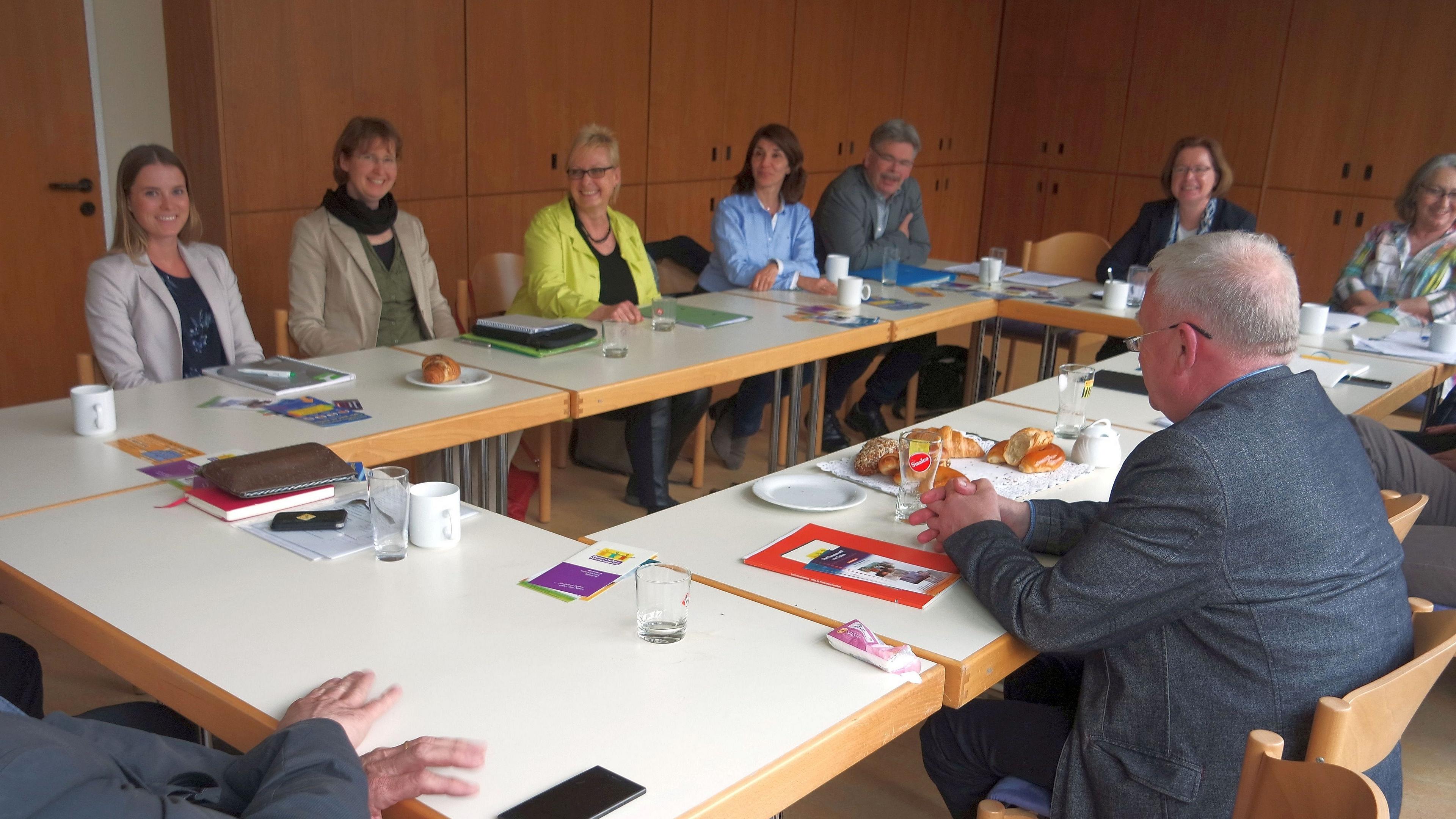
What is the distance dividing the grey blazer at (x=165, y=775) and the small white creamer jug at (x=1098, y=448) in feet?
5.18

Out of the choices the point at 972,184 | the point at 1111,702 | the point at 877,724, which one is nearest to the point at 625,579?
the point at 877,724

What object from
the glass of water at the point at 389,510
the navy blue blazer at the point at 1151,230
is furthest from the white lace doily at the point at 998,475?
the navy blue blazer at the point at 1151,230

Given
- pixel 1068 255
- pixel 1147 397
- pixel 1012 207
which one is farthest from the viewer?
pixel 1012 207

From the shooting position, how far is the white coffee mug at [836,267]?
419 cm

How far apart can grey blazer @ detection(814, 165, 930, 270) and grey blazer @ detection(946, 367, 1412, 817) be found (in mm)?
3194

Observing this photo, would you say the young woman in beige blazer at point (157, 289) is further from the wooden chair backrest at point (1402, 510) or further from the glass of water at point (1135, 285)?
the glass of water at point (1135, 285)

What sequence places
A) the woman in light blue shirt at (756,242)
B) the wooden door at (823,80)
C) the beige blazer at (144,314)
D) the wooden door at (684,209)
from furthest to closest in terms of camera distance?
the wooden door at (823,80) → the wooden door at (684,209) → the woman in light blue shirt at (756,242) → the beige blazer at (144,314)

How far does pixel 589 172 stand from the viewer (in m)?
3.75

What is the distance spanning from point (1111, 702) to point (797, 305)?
251 centimetres

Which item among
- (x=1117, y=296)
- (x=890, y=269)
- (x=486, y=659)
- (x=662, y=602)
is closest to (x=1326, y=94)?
(x=1117, y=296)

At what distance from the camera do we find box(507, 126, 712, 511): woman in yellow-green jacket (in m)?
3.73

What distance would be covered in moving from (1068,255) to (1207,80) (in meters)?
2.82

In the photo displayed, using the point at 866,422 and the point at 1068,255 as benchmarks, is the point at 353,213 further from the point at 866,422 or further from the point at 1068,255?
the point at 1068,255

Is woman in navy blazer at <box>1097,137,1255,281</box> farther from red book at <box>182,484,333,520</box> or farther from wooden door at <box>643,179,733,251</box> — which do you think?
red book at <box>182,484,333,520</box>
